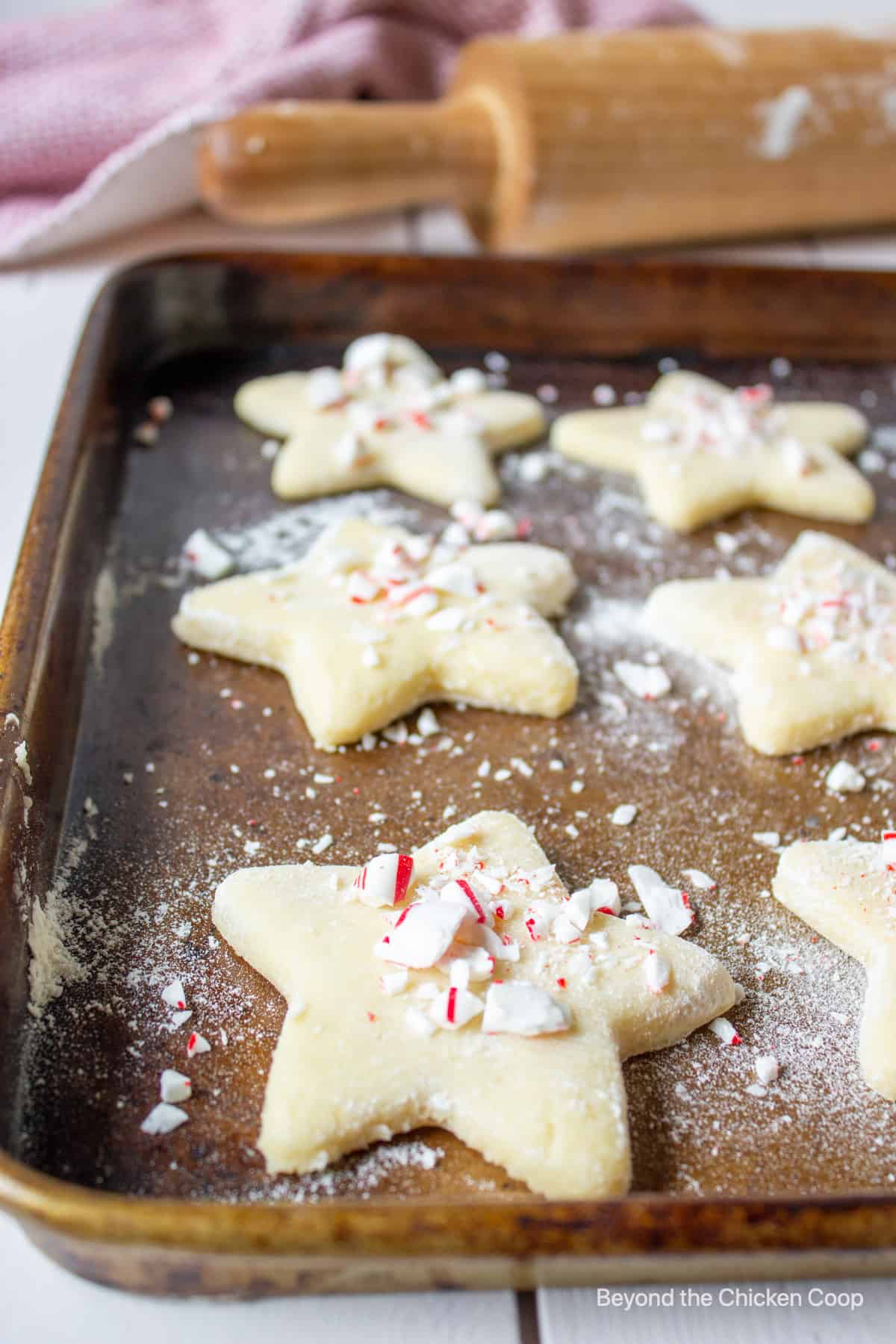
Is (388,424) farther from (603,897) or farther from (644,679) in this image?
(603,897)

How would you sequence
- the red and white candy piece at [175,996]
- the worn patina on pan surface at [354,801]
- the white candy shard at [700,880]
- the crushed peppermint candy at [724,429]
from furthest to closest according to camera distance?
the crushed peppermint candy at [724,429] → the white candy shard at [700,880] → the red and white candy piece at [175,996] → the worn patina on pan surface at [354,801]

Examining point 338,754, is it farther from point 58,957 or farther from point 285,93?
point 285,93

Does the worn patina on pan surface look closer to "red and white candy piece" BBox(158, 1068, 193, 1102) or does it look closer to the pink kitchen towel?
"red and white candy piece" BBox(158, 1068, 193, 1102)

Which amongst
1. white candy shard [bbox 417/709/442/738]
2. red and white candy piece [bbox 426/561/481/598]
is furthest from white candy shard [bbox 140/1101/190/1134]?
red and white candy piece [bbox 426/561/481/598]

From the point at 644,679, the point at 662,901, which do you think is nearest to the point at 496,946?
the point at 662,901

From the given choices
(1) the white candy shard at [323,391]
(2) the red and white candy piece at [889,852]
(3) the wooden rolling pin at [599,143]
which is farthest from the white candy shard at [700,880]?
(3) the wooden rolling pin at [599,143]

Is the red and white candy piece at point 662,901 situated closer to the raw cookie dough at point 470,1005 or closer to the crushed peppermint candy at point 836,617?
the raw cookie dough at point 470,1005
